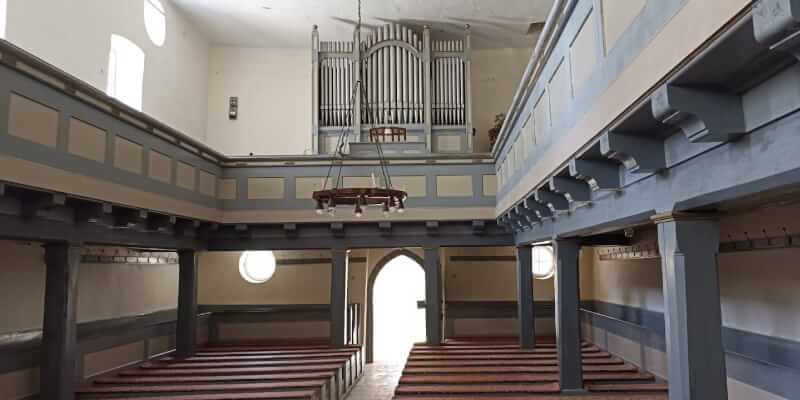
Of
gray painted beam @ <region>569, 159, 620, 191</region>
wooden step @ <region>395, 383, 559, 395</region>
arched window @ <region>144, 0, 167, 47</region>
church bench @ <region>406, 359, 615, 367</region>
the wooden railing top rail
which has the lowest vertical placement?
wooden step @ <region>395, 383, 559, 395</region>

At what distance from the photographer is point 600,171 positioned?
4270mm

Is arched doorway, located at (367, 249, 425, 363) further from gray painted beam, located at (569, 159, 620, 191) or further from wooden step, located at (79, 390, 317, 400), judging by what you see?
gray painted beam, located at (569, 159, 620, 191)

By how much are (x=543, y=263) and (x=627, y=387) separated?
691cm

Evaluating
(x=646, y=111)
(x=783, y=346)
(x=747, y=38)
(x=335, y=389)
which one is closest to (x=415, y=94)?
(x=335, y=389)

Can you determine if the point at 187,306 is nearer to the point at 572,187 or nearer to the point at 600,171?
the point at 572,187

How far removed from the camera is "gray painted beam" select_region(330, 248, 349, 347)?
11398mm

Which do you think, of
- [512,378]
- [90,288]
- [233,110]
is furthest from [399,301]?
[512,378]

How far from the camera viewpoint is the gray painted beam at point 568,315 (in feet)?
23.5

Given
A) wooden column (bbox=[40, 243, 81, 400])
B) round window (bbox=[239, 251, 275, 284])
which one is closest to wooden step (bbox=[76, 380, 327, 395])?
wooden column (bbox=[40, 243, 81, 400])

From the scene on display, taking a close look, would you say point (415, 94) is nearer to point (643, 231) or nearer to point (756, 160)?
point (643, 231)

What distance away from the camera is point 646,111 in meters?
2.99

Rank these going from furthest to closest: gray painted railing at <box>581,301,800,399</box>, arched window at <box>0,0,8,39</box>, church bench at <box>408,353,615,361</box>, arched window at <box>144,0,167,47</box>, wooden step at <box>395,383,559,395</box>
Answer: arched window at <box>144,0,167,47</box> < church bench at <box>408,353,615,361</box> < arched window at <box>0,0,8,39</box> < wooden step at <box>395,383,559,395</box> < gray painted railing at <box>581,301,800,399</box>

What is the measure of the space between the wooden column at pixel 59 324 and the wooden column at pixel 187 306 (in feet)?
12.2

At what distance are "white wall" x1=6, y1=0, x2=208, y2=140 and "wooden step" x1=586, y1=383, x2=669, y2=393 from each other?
9.24 metres
